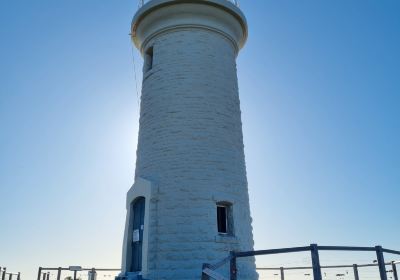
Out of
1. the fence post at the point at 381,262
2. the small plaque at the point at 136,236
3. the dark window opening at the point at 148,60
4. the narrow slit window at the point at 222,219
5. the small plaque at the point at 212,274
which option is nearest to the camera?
the small plaque at the point at 212,274

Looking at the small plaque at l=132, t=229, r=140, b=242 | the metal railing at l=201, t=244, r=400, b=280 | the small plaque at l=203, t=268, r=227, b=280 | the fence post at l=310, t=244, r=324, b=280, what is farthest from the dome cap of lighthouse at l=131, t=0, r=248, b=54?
the fence post at l=310, t=244, r=324, b=280

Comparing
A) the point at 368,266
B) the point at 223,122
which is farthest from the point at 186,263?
the point at 368,266

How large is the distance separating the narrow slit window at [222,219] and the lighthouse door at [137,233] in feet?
6.38

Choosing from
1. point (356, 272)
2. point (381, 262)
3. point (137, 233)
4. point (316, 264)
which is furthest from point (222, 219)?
point (356, 272)

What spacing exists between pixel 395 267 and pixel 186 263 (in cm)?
556

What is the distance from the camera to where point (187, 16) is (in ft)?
36.1

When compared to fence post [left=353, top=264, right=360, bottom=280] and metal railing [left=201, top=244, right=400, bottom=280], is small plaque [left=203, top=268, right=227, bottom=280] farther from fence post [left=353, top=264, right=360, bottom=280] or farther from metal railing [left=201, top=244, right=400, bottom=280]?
fence post [left=353, top=264, right=360, bottom=280]

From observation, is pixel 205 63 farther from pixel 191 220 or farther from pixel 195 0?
pixel 191 220

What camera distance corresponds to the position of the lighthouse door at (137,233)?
931 centimetres

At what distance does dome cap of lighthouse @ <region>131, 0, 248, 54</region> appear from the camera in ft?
35.9

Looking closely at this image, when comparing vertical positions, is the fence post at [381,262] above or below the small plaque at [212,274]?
above

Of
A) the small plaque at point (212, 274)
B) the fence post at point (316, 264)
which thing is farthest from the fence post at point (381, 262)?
the small plaque at point (212, 274)

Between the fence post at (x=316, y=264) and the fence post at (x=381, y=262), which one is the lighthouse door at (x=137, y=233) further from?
the fence post at (x=381, y=262)

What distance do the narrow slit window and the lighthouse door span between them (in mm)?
1945
